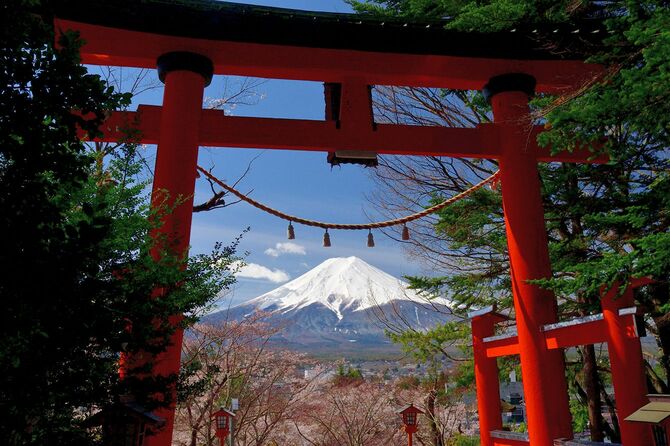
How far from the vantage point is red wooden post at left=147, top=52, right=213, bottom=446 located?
14.9ft

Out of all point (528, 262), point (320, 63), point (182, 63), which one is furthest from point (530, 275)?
point (182, 63)

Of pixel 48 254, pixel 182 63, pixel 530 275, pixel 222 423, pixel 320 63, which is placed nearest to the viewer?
pixel 48 254

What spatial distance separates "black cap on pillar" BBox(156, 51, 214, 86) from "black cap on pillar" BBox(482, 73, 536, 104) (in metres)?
3.41

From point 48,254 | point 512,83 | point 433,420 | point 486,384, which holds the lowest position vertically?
point 433,420

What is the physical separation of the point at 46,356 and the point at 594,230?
7.32 m

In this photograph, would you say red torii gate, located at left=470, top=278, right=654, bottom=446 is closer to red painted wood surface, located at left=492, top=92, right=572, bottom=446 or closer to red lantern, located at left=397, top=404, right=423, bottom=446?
red painted wood surface, located at left=492, top=92, right=572, bottom=446

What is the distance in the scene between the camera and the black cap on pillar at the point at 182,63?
500 centimetres

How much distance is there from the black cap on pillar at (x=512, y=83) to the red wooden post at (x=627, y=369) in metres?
2.73

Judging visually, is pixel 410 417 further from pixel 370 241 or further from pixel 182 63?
pixel 182 63

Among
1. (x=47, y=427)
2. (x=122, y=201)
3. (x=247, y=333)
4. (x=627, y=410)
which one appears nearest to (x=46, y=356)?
(x=47, y=427)


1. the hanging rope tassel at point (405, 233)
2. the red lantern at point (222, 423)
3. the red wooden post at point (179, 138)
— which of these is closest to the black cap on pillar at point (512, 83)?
the hanging rope tassel at point (405, 233)

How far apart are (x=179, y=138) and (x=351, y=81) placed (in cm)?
213

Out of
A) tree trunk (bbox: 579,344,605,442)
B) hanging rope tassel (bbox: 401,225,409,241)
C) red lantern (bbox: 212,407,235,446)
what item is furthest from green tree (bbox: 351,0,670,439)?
red lantern (bbox: 212,407,235,446)

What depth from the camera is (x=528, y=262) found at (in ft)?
17.2
